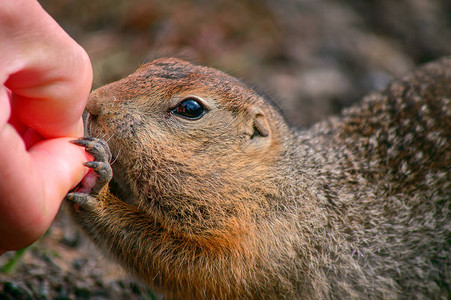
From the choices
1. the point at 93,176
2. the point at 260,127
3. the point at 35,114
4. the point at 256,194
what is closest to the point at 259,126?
the point at 260,127

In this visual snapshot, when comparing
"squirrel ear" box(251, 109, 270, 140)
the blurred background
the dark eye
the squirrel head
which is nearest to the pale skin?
the squirrel head

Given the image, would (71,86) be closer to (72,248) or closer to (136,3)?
(72,248)

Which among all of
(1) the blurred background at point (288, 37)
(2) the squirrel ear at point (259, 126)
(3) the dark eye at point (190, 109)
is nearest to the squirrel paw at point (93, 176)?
(3) the dark eye at point (190, 109)

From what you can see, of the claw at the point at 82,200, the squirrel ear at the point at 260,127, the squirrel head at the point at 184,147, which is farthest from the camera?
the squirrel ear at the point at 260,127

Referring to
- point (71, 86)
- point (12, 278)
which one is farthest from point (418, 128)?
point (12, 278)

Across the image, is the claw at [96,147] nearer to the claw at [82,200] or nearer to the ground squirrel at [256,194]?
the ground squirrel at [256,194]

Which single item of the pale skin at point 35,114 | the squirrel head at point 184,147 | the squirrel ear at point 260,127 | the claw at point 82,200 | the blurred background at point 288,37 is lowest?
the pale skin at point 35,114

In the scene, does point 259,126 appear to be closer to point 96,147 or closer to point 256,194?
point 256,194
